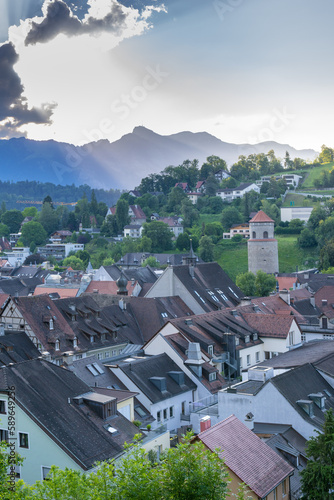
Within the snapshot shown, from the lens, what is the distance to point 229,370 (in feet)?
132

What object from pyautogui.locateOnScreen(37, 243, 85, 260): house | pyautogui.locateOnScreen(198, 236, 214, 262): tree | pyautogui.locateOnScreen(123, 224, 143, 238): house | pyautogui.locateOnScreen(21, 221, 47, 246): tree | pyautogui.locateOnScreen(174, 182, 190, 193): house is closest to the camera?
pyautogui.locateOnScreen(198, 236, 214, 262): tree

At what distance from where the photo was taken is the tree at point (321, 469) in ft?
64.1

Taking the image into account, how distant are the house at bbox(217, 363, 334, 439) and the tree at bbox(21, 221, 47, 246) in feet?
451

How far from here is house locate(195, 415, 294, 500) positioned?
19234 mm

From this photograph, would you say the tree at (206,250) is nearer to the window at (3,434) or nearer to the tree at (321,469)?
the window at (3,434)

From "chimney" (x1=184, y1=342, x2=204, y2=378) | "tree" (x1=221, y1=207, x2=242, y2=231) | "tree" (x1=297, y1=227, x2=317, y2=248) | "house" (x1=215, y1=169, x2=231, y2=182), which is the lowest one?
"chimney" (x1=184, y1=342, x2=204, y2=378)

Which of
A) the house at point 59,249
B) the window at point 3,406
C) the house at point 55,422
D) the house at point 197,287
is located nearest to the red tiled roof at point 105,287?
the house at point 197,287

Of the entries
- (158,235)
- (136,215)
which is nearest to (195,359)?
(158,235)

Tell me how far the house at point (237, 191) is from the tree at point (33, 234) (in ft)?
151

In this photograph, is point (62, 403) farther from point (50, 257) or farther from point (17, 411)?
point (50, 257)

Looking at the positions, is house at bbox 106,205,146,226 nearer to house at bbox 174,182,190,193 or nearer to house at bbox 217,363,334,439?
house at bbox 174,182,190,193

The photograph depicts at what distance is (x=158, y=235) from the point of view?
126938mm

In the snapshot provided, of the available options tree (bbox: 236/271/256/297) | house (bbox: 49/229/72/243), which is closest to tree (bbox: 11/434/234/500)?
tree (bbox: 236/271/256/297)

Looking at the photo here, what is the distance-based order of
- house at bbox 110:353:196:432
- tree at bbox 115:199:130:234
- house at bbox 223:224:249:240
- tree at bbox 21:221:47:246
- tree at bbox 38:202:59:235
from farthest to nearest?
tree at bbox 38:202:59:235, tree at bbox 21:221:47:246, tree at bbox 115:199:130:234, house at bbox 223:224:249:240, house at bbox 110:353:196:432
